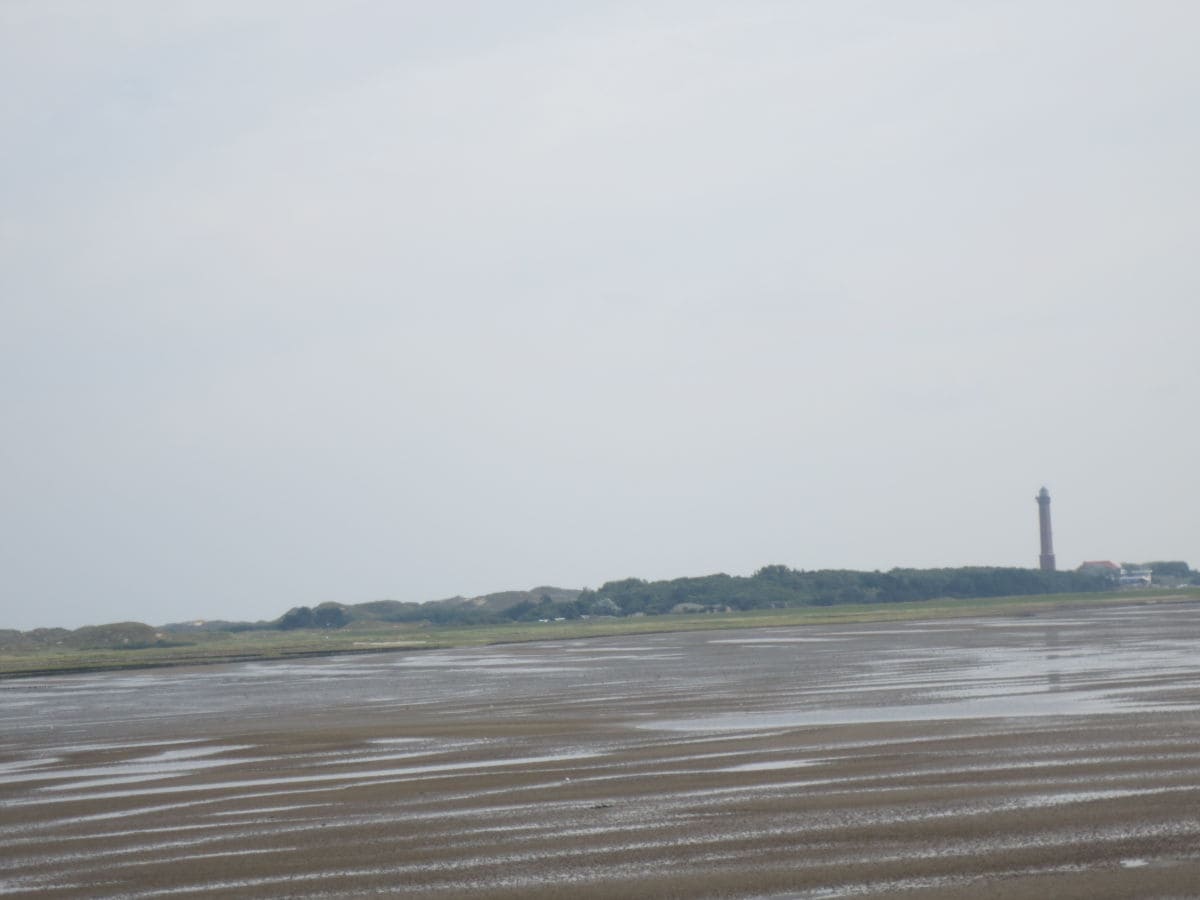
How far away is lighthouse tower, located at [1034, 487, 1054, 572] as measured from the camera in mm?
150250

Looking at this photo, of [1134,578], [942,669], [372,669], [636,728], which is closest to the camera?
[636,728]

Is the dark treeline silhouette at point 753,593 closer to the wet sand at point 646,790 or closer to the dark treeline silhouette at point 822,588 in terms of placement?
the dark treeline silhouette at point 822,588

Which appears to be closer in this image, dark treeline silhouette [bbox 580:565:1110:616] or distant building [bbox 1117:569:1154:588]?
dark treeline silhouette [bbox 580:565:1110:616]

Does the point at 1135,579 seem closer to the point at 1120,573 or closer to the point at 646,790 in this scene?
the point at 1120,573

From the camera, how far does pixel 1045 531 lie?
499 ft

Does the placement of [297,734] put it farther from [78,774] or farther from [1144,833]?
[1144,833]

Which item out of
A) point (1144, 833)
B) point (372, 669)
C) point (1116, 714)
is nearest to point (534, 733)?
point (1116, 714)

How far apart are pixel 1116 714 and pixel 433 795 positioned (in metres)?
12.2

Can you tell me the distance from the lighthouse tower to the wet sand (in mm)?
115964

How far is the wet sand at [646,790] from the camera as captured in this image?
13.0 meters

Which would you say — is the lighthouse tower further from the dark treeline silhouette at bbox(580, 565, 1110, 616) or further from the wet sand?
the wet sand

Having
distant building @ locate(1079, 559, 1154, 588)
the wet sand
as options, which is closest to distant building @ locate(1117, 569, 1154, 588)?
distant building @ locate(1079, 559, 1154, 588)

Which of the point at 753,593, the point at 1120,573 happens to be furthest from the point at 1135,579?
the point at 753,593

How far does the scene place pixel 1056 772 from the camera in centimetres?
1731
